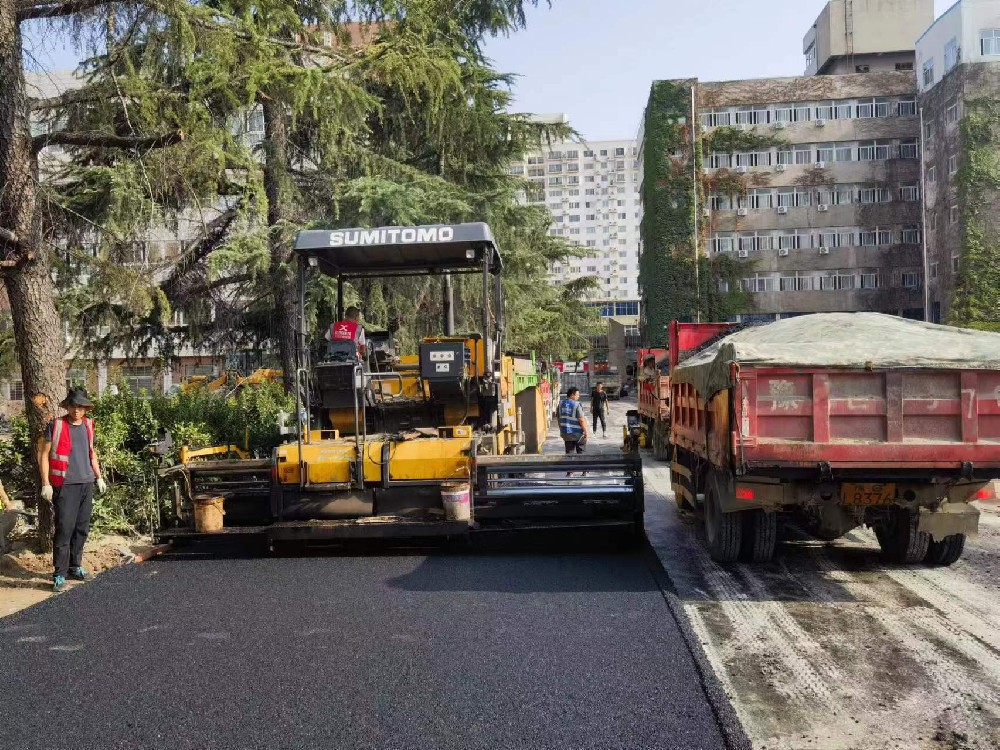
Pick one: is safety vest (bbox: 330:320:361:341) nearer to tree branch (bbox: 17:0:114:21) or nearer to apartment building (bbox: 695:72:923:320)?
tree branch (bbox: 17:0:114:21)

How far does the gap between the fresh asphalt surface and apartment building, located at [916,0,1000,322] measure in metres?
39.1

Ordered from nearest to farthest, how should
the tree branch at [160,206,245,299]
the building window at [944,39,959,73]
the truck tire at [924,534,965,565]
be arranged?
1. the truck tire at [924,534,965,565]
2. the tree branch at [160,206,245,299]
3. the building window at [944,39,959,73]

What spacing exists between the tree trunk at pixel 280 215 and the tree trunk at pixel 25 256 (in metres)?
6.71

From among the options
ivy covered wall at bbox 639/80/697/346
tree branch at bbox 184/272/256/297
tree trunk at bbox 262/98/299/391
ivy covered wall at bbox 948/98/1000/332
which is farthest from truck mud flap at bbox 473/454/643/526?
ivy covered wall at bbox 639/80/697/346

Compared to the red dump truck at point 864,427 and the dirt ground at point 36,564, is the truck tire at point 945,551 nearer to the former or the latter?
the red dump truck at point 864,427

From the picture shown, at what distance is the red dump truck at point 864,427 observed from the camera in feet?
20.6

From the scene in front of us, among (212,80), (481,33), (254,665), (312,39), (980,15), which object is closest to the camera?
(254,665)

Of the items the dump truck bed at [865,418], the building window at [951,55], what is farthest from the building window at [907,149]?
the dump truck bed at [865,418]

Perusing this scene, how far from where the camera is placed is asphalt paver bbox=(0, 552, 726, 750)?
4020 mm

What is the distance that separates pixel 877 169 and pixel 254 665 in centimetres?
4596

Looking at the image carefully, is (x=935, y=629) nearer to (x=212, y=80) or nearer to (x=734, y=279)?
(x=212, y=80)

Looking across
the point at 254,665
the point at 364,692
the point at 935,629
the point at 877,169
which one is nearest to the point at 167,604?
the point at 254,665

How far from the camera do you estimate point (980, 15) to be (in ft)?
125

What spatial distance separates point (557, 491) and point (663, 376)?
8.20 meters
